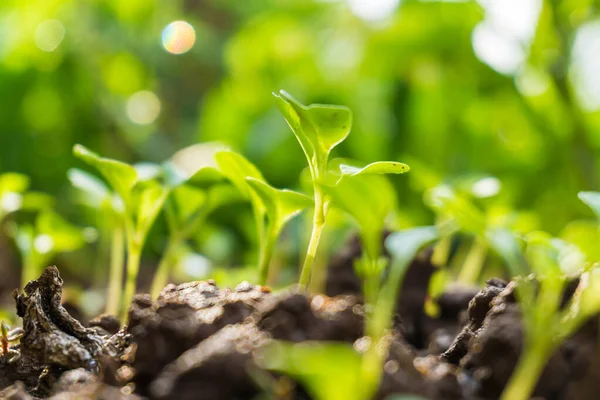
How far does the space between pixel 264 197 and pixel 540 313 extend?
24 cm

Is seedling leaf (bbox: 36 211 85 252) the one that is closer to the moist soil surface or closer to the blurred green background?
the moist soil surface

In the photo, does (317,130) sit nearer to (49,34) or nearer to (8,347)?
(8,347)

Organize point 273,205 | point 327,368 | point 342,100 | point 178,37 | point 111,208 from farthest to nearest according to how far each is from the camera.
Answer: point 178,37 < point 342,100 < point 111,208 < point 273,205 < point 327,368

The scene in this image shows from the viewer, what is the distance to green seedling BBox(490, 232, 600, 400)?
0.34 meters

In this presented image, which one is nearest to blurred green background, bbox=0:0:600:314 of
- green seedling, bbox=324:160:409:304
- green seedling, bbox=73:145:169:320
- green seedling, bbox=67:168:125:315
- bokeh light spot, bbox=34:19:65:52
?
bokeh light spot, bbox=34:19:65:52

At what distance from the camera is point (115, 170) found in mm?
586

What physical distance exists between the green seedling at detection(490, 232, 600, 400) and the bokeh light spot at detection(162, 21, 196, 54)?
222 cm

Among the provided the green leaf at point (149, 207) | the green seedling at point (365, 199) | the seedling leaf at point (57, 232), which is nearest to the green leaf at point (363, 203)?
the green seedling at point (365, 199)

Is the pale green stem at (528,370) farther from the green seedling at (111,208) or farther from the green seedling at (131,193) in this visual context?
the green seedling at (111,208)

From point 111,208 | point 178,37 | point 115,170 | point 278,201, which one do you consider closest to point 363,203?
point 278,201

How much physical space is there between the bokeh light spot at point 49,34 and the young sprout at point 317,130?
1.81 m

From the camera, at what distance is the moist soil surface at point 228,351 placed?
1.13 feet

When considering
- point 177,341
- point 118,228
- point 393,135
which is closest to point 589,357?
point 177,341

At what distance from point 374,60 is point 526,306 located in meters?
1.67
